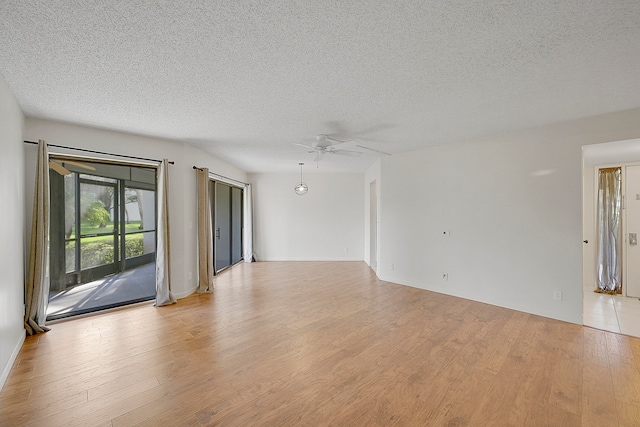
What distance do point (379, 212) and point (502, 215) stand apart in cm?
230

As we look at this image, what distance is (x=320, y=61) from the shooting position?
212 cm

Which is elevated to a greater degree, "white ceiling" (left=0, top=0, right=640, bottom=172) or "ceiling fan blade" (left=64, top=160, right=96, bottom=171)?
"white ceiling" (left=0, top=0, right=640, bottom=172)

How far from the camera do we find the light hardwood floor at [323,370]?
1910mm

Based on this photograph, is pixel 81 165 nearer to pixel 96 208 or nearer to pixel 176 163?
pixel 96 208

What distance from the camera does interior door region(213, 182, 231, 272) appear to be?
6.36m

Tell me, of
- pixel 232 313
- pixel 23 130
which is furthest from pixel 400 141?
pixel 23 130

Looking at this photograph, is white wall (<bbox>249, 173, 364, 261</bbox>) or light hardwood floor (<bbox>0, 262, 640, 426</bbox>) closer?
light hardwood floor (<bbox>0, 262, 640, 426</bbox>)

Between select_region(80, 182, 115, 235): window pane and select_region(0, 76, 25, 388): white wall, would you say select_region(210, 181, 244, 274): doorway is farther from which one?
select_region(0, 76, 25, 388): white wall

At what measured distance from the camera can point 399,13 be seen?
1.62 m

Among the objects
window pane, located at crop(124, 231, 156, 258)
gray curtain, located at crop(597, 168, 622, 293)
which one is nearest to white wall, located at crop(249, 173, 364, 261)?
window pane, located at crop(124, 231, 156, 258)

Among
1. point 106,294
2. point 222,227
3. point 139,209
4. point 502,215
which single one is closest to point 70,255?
point 106,294

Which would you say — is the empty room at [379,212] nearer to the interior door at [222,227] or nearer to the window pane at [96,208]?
the window pane at [96,208]

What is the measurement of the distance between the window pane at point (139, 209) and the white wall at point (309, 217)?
3620 millimetres

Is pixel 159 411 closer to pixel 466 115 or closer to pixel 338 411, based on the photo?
pixel 338 411
